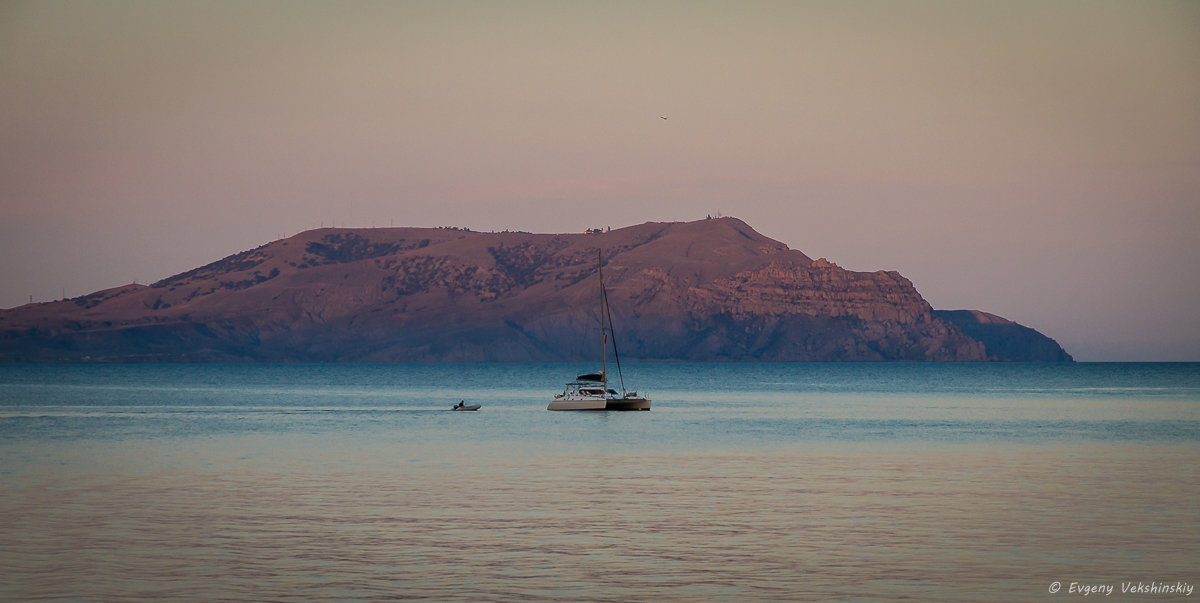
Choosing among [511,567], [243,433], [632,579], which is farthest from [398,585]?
[243,433]

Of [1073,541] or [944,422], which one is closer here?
[1073,541]

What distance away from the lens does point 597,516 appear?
31.8m

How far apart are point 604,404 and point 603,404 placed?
0.10 m

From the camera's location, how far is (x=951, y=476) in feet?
142

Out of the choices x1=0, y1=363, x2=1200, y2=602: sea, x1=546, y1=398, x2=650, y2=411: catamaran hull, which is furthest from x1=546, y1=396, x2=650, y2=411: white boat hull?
x1=0, y1=363, x2=1200, y2=602: sea

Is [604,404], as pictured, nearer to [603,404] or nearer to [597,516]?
[603,404]

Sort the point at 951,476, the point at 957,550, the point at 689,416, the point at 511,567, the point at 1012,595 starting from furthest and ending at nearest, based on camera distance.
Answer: the point at 689,416
the point at 951,476
the point at 957,550
the point at 511,567
the point at 1012,595

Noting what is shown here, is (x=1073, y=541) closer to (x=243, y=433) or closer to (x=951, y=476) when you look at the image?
(x=951, y=476)

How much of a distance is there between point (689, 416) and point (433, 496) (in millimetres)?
57202

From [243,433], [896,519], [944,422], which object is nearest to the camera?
[896,519]

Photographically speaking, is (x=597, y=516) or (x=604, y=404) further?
(x=604, y=404)

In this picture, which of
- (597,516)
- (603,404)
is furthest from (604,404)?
(597,516)

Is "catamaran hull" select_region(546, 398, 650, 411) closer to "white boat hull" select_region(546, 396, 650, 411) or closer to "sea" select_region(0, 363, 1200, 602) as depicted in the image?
"white boat hull" select_region(546, 396, 650, 411)

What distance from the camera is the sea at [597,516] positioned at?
2300 centimetres
